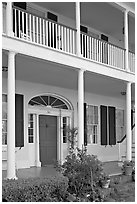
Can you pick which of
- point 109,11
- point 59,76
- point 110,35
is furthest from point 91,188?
point 110,35

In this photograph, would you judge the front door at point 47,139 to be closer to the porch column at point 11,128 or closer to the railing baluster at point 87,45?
the railing baluster at point 87,45

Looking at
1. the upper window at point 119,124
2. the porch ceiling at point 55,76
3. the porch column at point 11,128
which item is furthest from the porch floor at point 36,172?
the upper window at point 119,124

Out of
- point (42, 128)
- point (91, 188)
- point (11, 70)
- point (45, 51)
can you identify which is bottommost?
point (91, 188)

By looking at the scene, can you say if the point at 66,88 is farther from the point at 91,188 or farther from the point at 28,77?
the point at 91,188

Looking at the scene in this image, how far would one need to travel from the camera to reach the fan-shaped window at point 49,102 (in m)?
12.4

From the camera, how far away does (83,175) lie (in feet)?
25.3

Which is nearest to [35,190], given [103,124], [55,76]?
[55,76]

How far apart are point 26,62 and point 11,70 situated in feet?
4.89

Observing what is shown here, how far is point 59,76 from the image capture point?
11.1m

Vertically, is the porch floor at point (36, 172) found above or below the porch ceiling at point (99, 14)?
below

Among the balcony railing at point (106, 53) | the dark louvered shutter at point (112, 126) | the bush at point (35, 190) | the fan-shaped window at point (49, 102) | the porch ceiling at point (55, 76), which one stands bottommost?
the bush at point (35, 190)

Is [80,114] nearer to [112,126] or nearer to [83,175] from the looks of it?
[83,175]

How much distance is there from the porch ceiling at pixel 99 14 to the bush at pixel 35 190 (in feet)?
23.0

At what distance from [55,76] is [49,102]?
209 cm
